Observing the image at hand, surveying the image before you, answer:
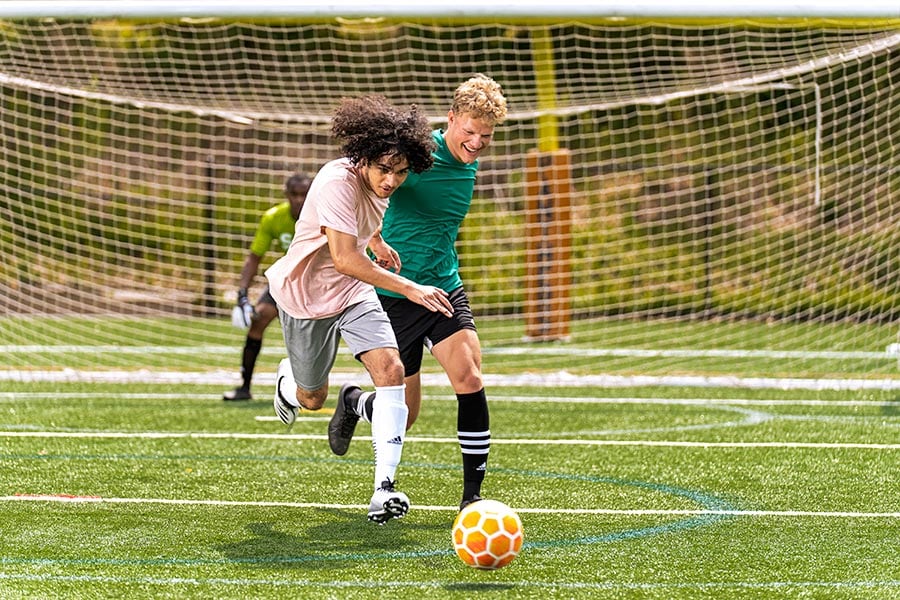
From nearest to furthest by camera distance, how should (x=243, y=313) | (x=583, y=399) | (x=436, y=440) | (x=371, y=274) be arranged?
(x=371, y=274) < (x=436, y=440) < (x=243, y=313) < (x=583, y=399)

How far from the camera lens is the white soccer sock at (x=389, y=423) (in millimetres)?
5578

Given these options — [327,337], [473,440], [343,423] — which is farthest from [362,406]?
[473,440]

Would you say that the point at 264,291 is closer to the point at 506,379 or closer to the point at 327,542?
the point at 506,379

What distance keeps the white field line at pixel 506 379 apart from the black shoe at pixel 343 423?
4.88 meters

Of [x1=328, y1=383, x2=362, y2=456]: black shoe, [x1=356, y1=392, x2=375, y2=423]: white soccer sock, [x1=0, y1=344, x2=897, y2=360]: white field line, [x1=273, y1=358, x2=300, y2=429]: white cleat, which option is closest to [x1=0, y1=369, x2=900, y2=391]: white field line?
[x1=0, y1=344, x2=897, y2=360]: white field line

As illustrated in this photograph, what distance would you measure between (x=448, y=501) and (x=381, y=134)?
1893 millimetres

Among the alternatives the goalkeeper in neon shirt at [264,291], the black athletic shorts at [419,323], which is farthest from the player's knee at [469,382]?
the goalkeeper in neon shirt at [264,291]

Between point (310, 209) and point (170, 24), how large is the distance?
7.37 meters

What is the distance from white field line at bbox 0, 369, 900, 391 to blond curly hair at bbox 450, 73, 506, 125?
585 cm

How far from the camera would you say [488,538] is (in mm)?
4613

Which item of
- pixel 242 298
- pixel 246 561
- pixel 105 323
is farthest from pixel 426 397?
pixel 105 323

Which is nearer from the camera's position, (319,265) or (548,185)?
(319,265)

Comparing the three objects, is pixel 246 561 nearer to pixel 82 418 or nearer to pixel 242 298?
pixel 82 418

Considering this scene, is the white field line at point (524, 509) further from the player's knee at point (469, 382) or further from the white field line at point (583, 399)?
the white field line at point (583, 399)
